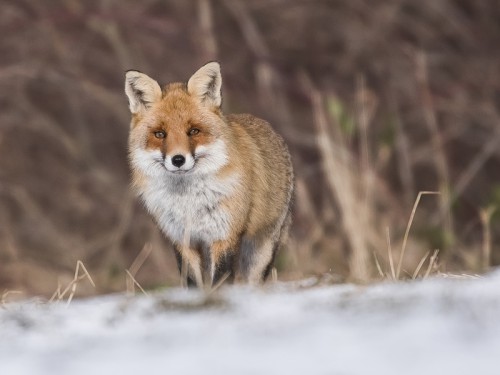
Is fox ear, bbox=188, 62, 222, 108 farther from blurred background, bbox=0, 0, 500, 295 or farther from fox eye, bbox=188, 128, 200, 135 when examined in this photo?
blurred background, bbox=0, 0, 500, 295

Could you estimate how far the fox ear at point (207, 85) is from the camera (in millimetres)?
5527

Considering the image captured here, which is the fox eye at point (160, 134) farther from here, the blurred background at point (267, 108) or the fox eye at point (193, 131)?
the blurred background at point (267, 108)

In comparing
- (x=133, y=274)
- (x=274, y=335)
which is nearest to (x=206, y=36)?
(x=133, y=274)

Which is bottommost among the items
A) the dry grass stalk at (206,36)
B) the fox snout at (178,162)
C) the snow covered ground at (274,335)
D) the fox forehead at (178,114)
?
the snow covered ground at (274,335)

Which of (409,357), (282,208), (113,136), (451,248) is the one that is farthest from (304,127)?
(409,357)

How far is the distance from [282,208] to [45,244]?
6.63 meters

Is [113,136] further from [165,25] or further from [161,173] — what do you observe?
[161,173]

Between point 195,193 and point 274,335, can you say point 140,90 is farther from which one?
point 274,335

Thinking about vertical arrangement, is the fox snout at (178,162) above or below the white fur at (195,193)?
above

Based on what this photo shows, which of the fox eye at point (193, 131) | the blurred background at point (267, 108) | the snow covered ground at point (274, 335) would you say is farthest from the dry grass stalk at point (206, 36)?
the snow covered ground at point (274, 335)

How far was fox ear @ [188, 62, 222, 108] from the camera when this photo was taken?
5527mm

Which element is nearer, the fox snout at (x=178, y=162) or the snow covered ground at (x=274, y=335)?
the snow covered ground at (x=274, y=335)

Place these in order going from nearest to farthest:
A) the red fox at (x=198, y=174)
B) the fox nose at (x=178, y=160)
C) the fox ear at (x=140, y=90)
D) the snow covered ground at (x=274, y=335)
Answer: the snow covered ground at (x=274, y=335) → the fox nose at (x=178, y=160) → the red fox at (x=198, y=174) → the fox ear at (x=140, y=90)

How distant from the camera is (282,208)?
19.2 ft
